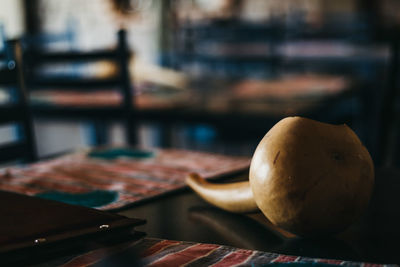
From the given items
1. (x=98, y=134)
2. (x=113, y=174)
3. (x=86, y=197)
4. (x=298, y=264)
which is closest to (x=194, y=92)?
(x=98, y=134)

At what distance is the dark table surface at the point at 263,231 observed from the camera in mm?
441

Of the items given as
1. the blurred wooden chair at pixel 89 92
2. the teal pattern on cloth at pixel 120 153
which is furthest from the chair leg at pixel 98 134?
the teal pattern on cloth at pixel 120 153

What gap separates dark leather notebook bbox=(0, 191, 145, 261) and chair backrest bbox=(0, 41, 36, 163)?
0.61 m

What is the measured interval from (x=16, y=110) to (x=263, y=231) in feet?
2.53

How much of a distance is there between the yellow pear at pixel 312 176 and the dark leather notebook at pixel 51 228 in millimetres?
127

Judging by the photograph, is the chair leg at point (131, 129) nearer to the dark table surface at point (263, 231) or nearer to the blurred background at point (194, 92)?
the blurred background at point (194, 92)

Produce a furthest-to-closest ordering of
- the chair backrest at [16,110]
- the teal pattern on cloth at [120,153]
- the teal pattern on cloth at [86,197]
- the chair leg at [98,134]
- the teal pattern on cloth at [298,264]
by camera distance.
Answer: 1. the chair leg at [98,134]
2. the chair backrest at [16,110]
3. the teal pattern on cloth at [120,153]
4. the teal pattern on cloth at [86,197]
5. the teal pattern on cloth at [298,264]

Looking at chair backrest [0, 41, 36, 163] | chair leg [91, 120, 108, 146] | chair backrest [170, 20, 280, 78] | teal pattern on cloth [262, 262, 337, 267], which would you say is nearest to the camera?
teal pattern on cloth [262, 262, 337, 267]

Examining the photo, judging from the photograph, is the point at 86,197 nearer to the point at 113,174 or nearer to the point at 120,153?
the point at 113,174

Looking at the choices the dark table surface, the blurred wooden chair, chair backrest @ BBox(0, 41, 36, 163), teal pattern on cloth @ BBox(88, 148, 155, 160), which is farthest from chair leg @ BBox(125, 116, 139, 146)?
the dark table surface

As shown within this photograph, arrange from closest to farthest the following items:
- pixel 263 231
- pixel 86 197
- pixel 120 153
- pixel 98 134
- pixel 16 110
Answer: pixel 263 231, pixel 86 197, pixel 120 153, pixel 16 110, pixel 98 134

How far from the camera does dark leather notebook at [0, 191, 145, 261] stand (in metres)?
0.40

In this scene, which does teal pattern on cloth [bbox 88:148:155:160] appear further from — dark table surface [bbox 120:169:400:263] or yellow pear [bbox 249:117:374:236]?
yellow pear [bbox 249:117:374:236]

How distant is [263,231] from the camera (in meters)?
0.50
